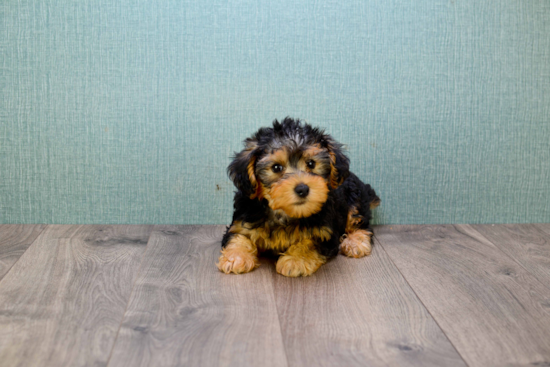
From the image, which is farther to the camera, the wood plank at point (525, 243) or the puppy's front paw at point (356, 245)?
the puppy's front paw at point (356, 245)

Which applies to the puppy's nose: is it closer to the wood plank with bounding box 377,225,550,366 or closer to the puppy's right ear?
the puppy's right ear

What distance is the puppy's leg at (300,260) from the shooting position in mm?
2516

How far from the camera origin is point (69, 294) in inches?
89.7

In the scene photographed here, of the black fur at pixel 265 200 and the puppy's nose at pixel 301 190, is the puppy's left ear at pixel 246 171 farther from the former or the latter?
the puppy's nose at pixel 301 190

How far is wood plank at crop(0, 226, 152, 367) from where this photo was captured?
6.01 ft

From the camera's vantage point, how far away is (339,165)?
2.57 m

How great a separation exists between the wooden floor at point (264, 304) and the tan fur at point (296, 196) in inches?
13.8

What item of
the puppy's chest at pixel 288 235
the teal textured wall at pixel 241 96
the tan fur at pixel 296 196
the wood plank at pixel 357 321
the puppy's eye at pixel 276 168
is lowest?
the wood plank at pixel 357 321

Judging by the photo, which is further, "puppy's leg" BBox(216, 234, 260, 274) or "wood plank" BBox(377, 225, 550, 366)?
"puppy's leg" BBox(216, 234, 260, 274)

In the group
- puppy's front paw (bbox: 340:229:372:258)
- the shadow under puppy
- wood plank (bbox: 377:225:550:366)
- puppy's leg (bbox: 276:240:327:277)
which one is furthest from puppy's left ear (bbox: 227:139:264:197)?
wood plank (bbox: 377:225:550:366)

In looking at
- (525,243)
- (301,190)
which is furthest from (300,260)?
(525,243)

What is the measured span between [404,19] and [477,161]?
962 mm

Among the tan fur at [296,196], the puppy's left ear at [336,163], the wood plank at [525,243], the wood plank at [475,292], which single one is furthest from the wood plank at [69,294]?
the wood plank at [525,243]

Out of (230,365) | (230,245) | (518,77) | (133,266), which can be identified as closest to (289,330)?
(230,365)
